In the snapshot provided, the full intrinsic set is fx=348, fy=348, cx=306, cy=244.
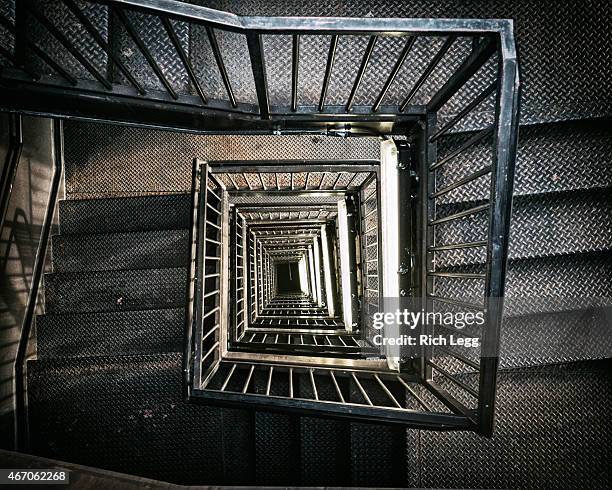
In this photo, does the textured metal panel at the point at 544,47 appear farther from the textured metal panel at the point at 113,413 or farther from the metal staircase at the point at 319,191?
the textured metal panel at the point at 113,413

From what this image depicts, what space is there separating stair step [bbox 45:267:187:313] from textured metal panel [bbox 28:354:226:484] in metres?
0.48

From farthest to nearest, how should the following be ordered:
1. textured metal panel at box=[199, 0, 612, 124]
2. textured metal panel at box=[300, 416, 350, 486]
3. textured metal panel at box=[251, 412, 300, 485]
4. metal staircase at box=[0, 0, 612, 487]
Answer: textured metal panel at box=[251, 412, 300, 485]
textured metal panel at box=[300, 416, 350, 486]
textured metal panel at box=[199, 0, 612, 124]
metal staircase at box=[0, 0, 612, 487]

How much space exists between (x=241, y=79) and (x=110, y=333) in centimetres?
232

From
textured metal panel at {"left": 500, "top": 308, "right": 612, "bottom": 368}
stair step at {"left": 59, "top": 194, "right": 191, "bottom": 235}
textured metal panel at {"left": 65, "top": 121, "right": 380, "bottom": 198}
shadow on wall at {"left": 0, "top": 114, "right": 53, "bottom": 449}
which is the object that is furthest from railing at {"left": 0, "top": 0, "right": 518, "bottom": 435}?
textured metal panel at {"left": 65, "top": 121, "right": 380, "bottom": 198}

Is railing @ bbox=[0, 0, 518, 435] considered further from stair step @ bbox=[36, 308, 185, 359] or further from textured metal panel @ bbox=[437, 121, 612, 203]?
stair step @ bbox=[36, 308, 185, 359]

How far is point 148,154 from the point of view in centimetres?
356

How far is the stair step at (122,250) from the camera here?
3258 mm

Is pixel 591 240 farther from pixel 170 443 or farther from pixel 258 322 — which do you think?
pixel 258 322

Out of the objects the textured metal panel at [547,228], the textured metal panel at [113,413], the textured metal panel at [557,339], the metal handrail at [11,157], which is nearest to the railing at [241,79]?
the textured metal panel at [547,228]

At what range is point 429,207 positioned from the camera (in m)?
2.20

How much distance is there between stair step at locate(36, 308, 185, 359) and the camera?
116 inches

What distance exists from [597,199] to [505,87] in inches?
60.3

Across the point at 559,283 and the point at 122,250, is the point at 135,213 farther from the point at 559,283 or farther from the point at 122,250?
the point at 559,283

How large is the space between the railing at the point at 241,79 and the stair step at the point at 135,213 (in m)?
1.41
